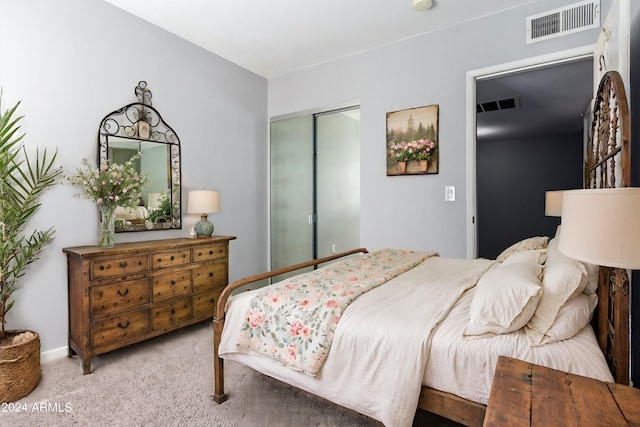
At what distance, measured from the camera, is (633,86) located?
5.15 feet

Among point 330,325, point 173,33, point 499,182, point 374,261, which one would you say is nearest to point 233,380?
point 330,325

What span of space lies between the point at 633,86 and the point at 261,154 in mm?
3624

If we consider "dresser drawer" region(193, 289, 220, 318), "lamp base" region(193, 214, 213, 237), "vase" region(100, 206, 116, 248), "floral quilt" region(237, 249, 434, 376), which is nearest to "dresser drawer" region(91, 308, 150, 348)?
"dresser drawer" region(193, 289, 220, 318)

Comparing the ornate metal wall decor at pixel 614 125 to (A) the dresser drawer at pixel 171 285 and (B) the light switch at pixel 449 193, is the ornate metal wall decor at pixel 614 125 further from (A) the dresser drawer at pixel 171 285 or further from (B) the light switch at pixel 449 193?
(A) the dresser drawer at pixel 171 285

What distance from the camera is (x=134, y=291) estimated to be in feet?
8.41

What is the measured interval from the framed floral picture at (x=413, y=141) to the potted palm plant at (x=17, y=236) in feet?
9.84

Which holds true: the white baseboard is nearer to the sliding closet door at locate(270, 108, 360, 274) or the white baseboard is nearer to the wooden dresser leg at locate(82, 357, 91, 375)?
the wooden dresser leg at locate(82, 357, 91, 375)

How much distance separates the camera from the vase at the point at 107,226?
2.58 metres

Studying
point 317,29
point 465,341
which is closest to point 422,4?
point 317,29

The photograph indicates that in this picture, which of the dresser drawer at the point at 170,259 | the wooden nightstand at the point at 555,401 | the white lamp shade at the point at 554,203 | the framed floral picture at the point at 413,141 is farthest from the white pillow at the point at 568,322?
the dresser drawer at the point at 170,259

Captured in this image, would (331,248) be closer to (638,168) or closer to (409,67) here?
(409,67)

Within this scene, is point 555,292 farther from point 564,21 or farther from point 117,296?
point 117,296

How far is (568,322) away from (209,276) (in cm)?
277

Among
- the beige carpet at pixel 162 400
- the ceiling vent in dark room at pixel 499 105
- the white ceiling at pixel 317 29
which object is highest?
the white ceiling at pixel 317 29
